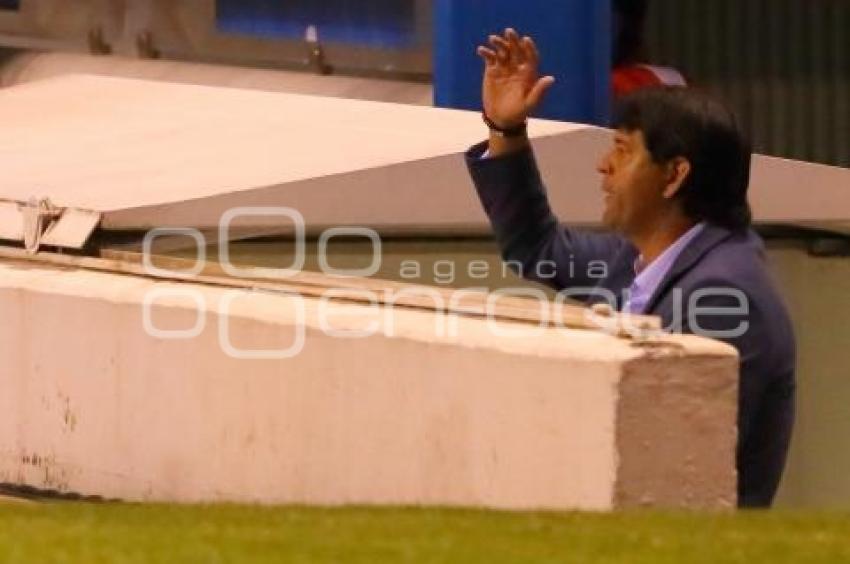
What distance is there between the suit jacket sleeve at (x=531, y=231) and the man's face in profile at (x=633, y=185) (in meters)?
0.33

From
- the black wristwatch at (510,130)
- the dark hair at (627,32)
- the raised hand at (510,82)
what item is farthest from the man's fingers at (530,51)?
the dark hair at (627,32)

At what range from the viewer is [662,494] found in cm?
447

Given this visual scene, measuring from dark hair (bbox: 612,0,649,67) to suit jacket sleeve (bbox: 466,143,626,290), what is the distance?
254 centimetres

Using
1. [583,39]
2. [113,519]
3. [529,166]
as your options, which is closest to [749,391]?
[529,166]

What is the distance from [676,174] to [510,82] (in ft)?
1.98

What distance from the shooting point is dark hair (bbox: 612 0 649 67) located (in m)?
8.03

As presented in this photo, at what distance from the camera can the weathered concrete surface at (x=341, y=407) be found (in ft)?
14.5

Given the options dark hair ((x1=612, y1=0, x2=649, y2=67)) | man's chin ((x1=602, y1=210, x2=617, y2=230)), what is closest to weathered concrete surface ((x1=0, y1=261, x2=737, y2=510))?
man's chin ((x1=602, y1=210, x2=617, y2=230))

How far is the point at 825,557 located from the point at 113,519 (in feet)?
4.58

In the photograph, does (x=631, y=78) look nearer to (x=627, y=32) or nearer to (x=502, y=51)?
(x=627, y=32)

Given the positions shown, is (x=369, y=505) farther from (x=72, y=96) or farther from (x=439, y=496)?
(x=72, y=96)

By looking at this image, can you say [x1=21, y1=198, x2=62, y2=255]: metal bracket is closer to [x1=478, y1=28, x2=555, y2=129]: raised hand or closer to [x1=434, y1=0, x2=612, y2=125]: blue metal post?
[x1=478, y1=28, x2=555, y2=129]: raised hand

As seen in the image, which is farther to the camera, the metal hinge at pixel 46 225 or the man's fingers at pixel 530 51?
the metal hinge at pixel 46 225

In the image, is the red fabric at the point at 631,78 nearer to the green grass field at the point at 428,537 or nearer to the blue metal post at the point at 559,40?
the blue metal post at the point at 559,40
